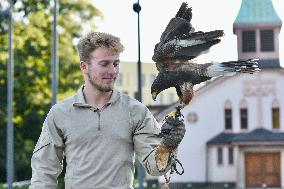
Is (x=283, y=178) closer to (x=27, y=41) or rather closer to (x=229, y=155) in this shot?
(x=229, y=155)

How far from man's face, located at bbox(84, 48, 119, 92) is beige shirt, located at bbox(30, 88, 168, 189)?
0.47 feet

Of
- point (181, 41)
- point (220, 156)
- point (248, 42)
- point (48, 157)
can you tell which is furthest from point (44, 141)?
point (248, 42)

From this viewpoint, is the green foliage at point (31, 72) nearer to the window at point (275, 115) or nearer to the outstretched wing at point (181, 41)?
the window at point (275, 115)

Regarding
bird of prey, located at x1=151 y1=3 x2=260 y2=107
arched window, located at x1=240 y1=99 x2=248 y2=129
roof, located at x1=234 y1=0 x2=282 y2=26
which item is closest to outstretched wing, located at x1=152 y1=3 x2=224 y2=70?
bird of prey, located at x1=151 y1=3 x2=260 y2=107

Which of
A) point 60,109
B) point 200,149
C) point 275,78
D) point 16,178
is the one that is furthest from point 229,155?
point 60,109

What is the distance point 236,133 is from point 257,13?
681 cm

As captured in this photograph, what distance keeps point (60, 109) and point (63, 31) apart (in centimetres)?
2674

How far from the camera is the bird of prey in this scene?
135 inches

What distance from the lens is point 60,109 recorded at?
12.4 ft

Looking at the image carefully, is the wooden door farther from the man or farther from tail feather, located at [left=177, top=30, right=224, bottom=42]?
tail feather, located at [left=177, top=30, right=224, bottom=42]

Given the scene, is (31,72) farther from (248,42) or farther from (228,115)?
(248,42)

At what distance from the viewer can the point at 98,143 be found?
368cm

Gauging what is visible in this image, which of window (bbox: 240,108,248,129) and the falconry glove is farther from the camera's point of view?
window (bbox: 240,108,248,129)

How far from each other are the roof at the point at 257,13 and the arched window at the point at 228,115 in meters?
5.00
